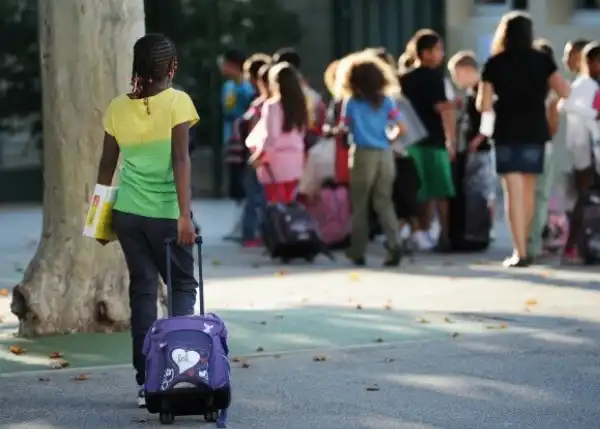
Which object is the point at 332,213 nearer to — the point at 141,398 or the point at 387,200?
the point at 387,200

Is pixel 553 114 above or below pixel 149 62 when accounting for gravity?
below

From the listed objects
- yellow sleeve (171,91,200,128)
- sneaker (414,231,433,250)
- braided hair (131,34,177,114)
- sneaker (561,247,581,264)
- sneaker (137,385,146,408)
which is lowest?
sneaker (414,231,433,250)

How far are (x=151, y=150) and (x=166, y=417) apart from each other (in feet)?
3.72

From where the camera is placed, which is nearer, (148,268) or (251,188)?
(148,268)

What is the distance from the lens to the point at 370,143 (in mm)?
14594

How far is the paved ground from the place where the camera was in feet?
26.3

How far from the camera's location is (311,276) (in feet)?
46.6

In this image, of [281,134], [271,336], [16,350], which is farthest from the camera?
[281,134]

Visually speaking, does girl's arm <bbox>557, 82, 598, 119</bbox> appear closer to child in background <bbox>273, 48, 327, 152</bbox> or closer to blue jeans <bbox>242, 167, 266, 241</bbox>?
child in background <bbox>273, 48, 327, 152</bbox>

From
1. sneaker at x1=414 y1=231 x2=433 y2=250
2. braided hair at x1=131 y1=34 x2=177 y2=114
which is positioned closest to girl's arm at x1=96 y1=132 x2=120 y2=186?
braided hair at x1=131 y1=34 x2=177 y2=114

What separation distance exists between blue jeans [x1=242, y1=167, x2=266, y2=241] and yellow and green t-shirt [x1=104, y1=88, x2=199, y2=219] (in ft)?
27.6

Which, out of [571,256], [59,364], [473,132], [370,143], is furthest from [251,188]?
[59,364]

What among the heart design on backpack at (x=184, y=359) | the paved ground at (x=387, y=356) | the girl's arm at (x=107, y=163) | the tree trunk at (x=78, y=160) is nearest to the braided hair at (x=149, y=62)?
the girl's arm at (x=107, y=163)

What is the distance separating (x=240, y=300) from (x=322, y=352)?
260cm
